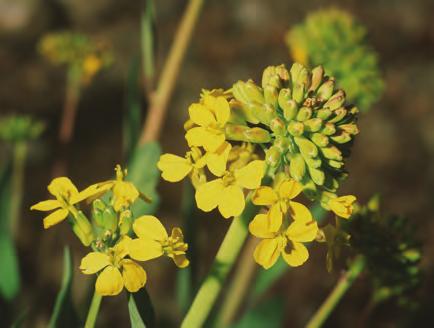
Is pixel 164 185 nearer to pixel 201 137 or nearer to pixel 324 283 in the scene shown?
pixel 324 283

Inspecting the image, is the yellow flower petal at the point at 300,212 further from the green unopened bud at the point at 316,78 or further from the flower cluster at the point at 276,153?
the green unopened bud at the point at 316,78

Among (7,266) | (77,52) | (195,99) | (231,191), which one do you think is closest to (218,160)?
(231,191)

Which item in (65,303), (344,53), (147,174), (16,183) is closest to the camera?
(65,303)

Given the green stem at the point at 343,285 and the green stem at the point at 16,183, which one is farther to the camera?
the green stem at the point at 16,183

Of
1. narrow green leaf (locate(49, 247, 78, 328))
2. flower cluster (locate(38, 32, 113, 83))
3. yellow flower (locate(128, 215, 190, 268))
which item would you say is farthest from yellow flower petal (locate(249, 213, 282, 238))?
flower cluster (locate(38, 32, 113, 83))

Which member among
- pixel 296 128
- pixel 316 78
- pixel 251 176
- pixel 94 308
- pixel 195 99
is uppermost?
pixel 195 99

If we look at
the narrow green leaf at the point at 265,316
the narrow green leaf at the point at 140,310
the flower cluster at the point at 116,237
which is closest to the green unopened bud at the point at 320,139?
the flower cluster at the point at 116,237

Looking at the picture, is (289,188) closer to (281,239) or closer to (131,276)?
(281,239)

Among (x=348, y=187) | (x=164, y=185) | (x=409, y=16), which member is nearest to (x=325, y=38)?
(x=164, y=185)
